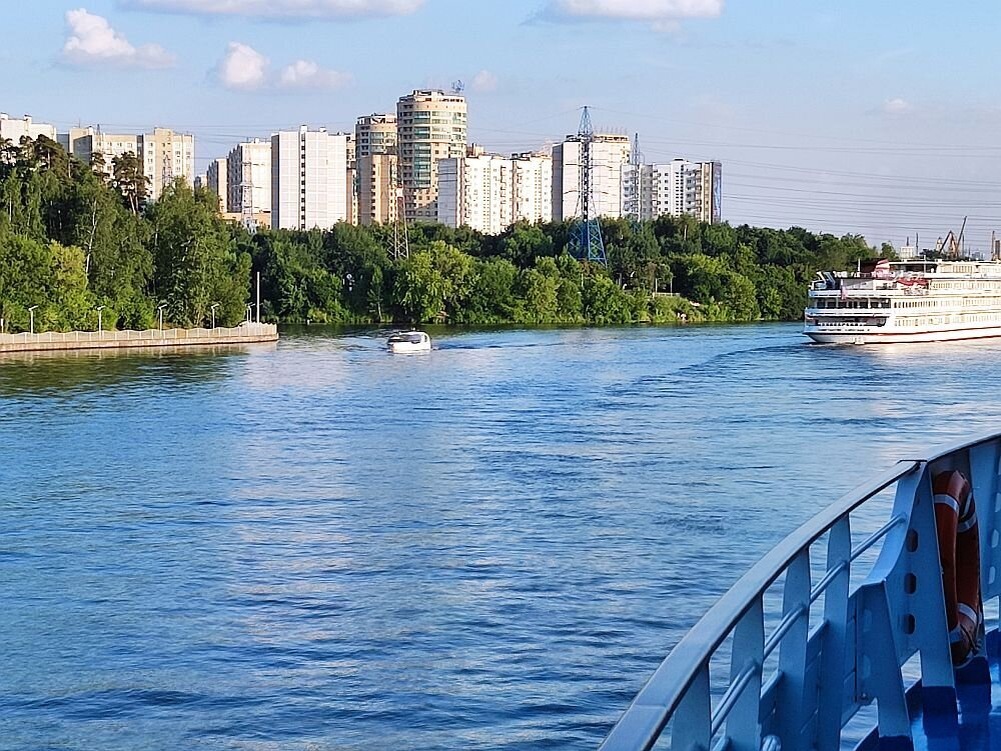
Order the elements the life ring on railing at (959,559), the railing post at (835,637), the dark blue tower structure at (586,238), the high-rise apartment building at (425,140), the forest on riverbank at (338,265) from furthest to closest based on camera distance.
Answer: the high-rise apartment building at (425,140)
the dark blue tower structure at (586,238)
the forest on riverbank at (338,265)
the life ring on railing at (959,559)
the railing post at (835,637)

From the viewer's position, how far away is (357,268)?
7869 centimetres

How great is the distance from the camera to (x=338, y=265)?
7875 centimetres

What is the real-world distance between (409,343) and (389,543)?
35.5 m

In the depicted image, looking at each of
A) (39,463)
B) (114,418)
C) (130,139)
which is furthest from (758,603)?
(130,139)

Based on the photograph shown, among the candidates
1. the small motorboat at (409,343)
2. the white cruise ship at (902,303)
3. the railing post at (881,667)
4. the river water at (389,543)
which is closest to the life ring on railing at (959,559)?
the railing post at (881,667)

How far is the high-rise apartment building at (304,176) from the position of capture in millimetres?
114375

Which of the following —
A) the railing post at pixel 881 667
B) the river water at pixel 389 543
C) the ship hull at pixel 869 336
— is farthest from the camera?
the ship hull at pixel 869 336

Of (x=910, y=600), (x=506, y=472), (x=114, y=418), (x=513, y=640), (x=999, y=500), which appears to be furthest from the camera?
(x=114, y=418)

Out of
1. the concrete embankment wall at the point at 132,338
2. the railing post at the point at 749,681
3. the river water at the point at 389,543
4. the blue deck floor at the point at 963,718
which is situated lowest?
the river water at the point at 389,543

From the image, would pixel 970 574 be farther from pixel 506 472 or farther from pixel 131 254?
pixel 131 254

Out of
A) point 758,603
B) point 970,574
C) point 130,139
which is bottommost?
point 970,574

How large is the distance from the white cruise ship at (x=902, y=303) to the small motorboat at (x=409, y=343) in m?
13.2

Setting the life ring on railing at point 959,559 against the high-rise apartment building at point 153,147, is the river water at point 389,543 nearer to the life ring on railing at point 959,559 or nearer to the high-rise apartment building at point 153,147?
the life ring on railing at point 959,559

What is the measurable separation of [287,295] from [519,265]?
559 inches
